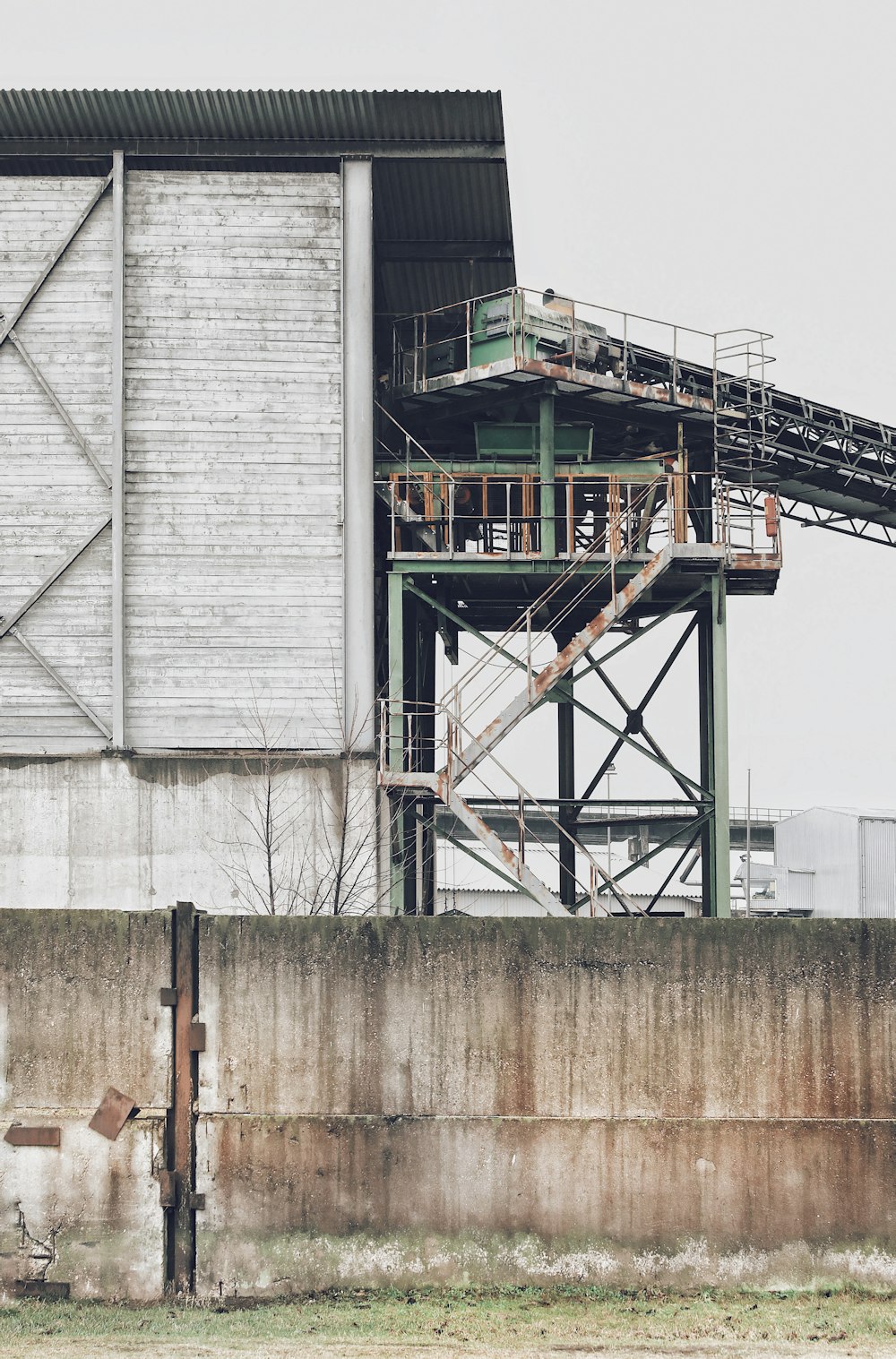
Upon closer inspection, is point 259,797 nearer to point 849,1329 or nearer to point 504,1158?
point 504,1158

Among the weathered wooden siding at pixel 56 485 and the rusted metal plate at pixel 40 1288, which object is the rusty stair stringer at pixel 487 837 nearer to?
the weathered wooden siding at pixel 56 485

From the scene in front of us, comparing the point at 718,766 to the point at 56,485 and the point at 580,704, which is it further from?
the point at 56,485

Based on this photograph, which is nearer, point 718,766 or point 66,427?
point 66,427

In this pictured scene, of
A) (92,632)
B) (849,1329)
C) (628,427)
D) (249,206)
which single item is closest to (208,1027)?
(849,1329)

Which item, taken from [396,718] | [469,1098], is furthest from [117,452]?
[469,1098]

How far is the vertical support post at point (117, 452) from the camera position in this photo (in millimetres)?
20531

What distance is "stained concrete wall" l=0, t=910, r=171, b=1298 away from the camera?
1188cm

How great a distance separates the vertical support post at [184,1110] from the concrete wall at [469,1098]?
0.09m

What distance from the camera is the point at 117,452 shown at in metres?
20.7

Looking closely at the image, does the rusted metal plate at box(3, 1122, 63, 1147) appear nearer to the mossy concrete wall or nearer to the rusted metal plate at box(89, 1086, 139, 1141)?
the rusted metal plate at box(89, 1086, 139, 1141)

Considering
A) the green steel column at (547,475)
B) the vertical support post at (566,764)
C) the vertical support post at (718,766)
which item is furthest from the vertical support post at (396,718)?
the vertical support post at (566,764)

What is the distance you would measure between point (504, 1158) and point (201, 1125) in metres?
2.31

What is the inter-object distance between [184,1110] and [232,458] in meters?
10.8

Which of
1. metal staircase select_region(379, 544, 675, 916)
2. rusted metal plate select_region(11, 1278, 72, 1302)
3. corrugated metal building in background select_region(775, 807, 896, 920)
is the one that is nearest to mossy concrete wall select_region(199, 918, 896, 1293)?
rusted metal plate select_region(11, 1278, 72, 1302)
